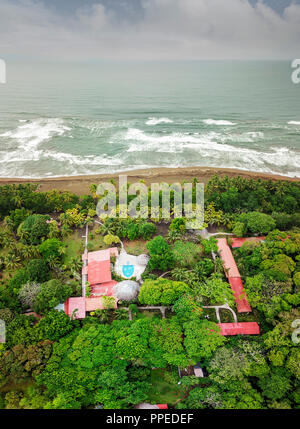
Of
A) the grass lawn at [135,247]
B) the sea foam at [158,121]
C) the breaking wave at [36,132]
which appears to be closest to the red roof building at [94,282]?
the grass lawn at [135,247]

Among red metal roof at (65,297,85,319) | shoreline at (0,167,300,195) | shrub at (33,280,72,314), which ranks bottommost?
red metal roof at (65,297,85,319)

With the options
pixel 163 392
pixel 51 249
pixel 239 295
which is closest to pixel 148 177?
pixel 51 249

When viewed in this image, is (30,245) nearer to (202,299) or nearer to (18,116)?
(202,299)

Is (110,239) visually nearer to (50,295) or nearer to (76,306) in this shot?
(76,306)

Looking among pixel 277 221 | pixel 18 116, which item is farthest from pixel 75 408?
pixel 18 116

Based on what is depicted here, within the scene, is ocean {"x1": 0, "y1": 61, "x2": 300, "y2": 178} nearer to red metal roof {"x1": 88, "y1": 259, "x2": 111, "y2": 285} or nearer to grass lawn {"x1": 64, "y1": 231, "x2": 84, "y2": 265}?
grass lawn {"x1": 64, "y1": 231, "x2": 84, "y2": 265}

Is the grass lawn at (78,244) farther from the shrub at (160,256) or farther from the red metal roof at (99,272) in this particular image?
the shrub at (160,256)

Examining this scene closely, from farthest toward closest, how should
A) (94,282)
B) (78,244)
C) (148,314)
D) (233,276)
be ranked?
(78,244)
(233,276)
(94,282)
(148,314)

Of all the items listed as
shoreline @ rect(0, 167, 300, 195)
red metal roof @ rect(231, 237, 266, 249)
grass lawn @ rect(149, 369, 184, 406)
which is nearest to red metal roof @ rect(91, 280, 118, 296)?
grass lawn @ rect(149, 369, 184, 406)
